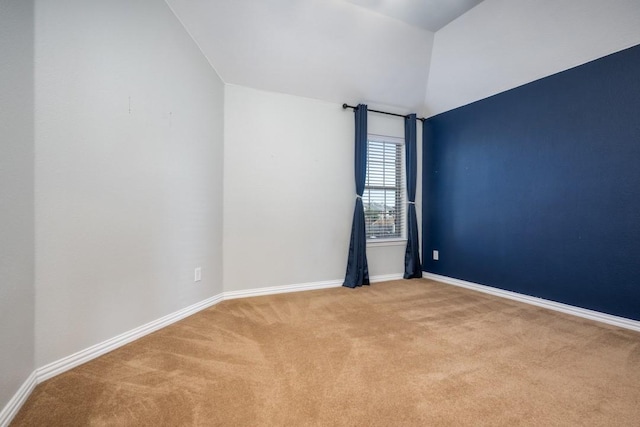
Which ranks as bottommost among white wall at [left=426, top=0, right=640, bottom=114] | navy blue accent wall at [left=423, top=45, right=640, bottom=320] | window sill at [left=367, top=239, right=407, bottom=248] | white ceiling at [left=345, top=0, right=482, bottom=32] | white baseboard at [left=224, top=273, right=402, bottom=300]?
white baseboard at [left=224, top=273, right=402, bottom=300]

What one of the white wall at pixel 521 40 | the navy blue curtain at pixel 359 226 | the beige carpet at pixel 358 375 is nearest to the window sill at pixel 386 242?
the navy blue curtain at pixel 359 226

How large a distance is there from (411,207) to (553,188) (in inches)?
61.4

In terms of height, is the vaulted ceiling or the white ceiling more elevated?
the white ceiling

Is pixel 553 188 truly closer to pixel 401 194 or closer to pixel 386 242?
pixel 401 194

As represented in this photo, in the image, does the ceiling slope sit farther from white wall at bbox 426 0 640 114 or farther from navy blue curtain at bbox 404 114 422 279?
navy blue curtain at bbox 404 114 422 279

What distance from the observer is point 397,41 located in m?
2.82

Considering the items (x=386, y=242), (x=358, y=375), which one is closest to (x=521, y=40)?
(x=386, y=242)

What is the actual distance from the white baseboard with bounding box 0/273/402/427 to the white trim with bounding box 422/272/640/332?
2298mm

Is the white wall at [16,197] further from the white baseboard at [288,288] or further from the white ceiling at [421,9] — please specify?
the white ceiling at [421,9]

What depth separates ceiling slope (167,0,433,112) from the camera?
7.47ft

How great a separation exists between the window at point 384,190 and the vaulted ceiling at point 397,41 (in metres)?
0.76

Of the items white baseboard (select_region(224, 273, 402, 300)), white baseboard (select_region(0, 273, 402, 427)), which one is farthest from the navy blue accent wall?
white baseboard (select_region(0, 273, 402, 427))

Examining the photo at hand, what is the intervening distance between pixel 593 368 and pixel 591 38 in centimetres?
265

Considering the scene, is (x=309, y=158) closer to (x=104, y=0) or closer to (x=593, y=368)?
(x=104, y=0)
